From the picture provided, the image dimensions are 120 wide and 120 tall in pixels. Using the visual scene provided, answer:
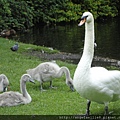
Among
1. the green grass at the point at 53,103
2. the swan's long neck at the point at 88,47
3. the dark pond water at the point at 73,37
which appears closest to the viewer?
the swan's long neck at the point at 88,47

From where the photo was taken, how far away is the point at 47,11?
4325 centimetres

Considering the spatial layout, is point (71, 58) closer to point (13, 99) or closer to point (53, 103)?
point (53, 103)

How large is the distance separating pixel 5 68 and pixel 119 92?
8.22m

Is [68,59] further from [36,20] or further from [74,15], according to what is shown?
[74,15]

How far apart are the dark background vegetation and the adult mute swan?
83.1 ft

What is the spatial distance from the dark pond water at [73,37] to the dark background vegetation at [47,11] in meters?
1.36

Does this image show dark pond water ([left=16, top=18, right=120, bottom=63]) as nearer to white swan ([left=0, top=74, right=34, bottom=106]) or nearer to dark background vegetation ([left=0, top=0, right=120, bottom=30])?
dark background vegetation ([left=0, top=0, right=120, bottom=30])

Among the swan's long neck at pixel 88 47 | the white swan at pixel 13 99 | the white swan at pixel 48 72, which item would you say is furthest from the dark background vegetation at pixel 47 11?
the swan's long neck at pixel 88 47

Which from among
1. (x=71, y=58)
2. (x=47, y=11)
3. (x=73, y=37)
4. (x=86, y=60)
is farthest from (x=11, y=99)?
(x=47, y=11)

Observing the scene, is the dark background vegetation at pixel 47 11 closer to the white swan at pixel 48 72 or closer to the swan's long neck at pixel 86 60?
the white swan at pixel 48 72

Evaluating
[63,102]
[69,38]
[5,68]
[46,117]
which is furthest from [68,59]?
[46,117]

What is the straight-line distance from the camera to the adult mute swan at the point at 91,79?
758 centimetres

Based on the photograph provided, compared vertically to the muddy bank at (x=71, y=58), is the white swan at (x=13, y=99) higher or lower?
lower

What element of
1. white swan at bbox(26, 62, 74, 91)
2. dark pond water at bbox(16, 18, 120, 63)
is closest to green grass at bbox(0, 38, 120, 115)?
white swan at bbox(26, 62, 74, 91)
